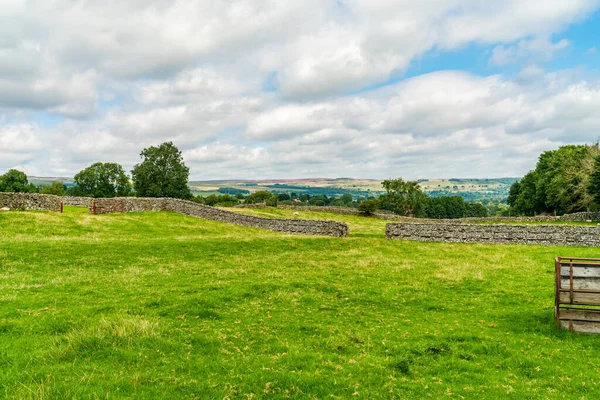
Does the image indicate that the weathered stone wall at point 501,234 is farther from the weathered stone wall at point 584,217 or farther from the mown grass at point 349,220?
the weathered stone wall at point 584,217

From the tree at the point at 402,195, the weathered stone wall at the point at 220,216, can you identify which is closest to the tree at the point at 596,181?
the tree at the point at 402,195

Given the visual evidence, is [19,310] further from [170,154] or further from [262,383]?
[170,154]

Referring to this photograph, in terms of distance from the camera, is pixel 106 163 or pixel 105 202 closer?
pixel 105 202

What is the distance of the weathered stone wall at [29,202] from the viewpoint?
33.2m

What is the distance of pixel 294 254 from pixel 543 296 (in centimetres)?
1430

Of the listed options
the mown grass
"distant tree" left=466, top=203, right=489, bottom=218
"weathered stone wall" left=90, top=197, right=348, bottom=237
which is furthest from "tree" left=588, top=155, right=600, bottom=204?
"distant tree" left=466, top=203, right=489, bottom=218

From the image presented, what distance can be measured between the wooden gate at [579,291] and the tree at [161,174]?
82.3 metres

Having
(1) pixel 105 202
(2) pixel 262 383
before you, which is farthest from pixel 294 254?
(1) pixel 105 202

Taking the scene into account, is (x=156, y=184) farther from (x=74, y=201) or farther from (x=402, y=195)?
(x=402, y=195)

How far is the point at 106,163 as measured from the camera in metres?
108

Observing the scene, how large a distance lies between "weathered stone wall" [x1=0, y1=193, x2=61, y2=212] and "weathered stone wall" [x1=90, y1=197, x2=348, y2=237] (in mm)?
4480

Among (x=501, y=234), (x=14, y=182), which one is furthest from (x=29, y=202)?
(x=14, y=182)

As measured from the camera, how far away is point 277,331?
10016 millimetres

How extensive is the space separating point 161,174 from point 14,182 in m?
45.0
